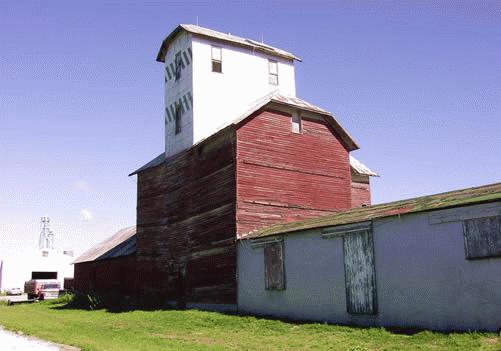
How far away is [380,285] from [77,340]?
404 inches

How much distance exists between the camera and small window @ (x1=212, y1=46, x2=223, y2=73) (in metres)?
32.1

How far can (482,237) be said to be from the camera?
15039 millimetres

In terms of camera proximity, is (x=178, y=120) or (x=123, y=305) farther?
(x=178, y=120)

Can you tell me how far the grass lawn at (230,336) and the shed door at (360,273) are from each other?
1.25m

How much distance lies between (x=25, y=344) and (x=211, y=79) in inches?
805

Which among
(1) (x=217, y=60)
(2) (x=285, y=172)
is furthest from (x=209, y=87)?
(2) (x=285, y=172)

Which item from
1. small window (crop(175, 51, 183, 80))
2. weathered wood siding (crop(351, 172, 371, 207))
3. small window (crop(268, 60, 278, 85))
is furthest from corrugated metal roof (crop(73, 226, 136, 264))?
weathered wood siding (crop(351, 172, 371, 207))

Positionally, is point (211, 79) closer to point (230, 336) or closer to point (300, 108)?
point (300, 108)

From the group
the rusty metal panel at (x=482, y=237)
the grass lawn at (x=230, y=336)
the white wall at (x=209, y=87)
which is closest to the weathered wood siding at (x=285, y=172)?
the white wall at (x=209, y=87)

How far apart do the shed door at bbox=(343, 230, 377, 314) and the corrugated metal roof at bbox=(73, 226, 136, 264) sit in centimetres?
2231

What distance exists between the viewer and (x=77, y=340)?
620 inches

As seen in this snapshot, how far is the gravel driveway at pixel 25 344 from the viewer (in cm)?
1371

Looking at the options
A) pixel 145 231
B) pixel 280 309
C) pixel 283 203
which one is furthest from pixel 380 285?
pixel 145 231

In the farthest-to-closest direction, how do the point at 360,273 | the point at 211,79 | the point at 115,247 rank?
the point at 115,247, the point at 211,79, the point at 360,273
